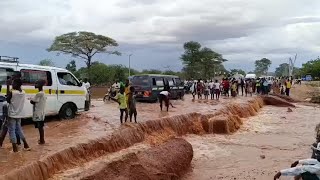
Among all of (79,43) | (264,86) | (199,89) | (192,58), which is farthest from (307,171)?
(192,58)

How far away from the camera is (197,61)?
220 ft

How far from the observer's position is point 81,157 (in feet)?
33.4

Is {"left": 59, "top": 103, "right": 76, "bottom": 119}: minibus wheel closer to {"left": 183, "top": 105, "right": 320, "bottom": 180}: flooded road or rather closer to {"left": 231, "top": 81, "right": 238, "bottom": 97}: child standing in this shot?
{"left": 183, "top": 105, "right": 320, "bottom": 180}: flooded road

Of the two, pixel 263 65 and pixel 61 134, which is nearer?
pixel 61 134

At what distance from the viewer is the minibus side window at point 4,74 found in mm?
12852

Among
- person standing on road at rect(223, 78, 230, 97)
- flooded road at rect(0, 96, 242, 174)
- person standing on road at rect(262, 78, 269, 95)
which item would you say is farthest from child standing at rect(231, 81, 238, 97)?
flooded road at rect(0, 96, 242, 174)

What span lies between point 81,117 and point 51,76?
241 cm

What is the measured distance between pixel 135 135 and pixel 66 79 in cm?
364

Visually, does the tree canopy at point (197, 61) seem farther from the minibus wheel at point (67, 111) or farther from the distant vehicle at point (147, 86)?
the minibus wheel at point (67, 111)

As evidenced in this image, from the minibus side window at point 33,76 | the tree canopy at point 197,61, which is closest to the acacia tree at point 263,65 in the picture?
the tree canopy at point 197,61

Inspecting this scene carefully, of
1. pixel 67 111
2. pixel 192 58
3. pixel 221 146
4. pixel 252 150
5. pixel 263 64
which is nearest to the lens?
pixel 252 150

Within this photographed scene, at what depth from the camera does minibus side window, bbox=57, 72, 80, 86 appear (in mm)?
14773

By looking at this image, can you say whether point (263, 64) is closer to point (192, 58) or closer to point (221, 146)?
point (192, 58)

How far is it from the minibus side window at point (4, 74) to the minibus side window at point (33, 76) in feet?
1.25
